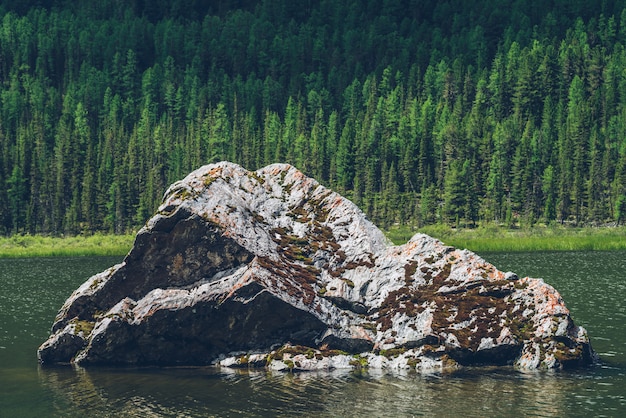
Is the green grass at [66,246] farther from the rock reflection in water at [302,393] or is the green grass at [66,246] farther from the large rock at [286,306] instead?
the rock reflection in water at [302,393]

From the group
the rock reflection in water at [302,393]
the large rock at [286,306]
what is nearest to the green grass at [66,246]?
the large rock at [286,306]

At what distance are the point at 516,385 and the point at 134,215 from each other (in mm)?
157802

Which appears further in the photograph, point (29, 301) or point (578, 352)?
point (29, 301)

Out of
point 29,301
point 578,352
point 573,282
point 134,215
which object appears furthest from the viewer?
point 134,215

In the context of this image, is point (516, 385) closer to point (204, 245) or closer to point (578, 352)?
point (578, 352)

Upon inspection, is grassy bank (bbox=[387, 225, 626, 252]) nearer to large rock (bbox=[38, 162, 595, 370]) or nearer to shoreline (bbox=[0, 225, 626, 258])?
shoreline (bbox=[0, 225, 626, 258])

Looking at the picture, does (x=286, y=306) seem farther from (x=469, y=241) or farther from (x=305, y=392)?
(x=469, y=241)

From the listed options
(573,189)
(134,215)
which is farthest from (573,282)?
(134,215)

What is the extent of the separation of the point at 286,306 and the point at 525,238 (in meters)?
94.5

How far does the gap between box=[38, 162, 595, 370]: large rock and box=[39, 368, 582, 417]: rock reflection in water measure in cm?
159

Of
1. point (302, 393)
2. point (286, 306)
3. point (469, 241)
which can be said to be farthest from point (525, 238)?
point (302, 393)

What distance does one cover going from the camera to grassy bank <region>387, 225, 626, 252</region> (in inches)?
4500

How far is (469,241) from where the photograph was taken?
394 ft

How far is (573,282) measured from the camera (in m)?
69.2
